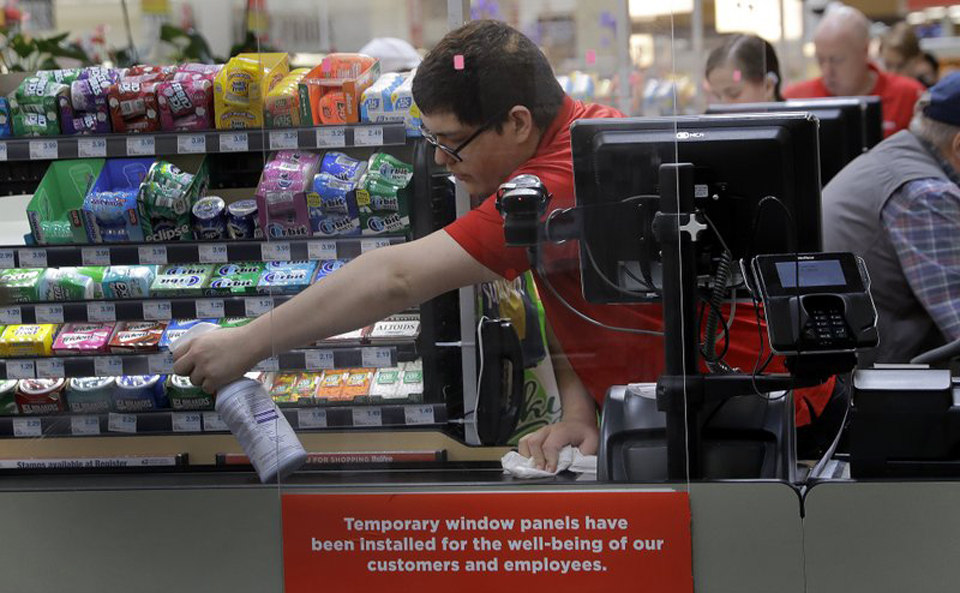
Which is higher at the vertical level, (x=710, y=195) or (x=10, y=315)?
(x=710, y=195)

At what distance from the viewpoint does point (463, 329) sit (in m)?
2.71

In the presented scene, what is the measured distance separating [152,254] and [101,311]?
226 millimetres

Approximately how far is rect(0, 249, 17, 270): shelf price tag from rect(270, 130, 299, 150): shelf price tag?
87cm

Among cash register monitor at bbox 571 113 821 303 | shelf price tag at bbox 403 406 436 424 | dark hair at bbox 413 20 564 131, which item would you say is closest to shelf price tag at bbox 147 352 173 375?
shelf price tag at bbox 403 406 436 424

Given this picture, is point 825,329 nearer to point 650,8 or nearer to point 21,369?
point 650,8

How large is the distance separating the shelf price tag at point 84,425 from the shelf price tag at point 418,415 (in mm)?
851

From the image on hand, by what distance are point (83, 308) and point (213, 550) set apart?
78 cm

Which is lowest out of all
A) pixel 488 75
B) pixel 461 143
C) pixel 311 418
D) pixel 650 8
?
pixel 311 418

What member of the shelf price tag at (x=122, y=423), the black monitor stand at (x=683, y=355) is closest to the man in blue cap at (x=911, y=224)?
the black monitor stand at (x=683, y=355)

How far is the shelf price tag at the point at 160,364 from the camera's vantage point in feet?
10.2

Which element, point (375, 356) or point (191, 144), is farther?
point (191, 144)

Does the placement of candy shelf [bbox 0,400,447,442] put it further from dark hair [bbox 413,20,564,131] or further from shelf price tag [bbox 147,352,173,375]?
dark hair [bbox 413,20,564,131]

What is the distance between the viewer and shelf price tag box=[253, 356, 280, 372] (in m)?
2.75

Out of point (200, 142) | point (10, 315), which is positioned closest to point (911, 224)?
point (200, 142)
